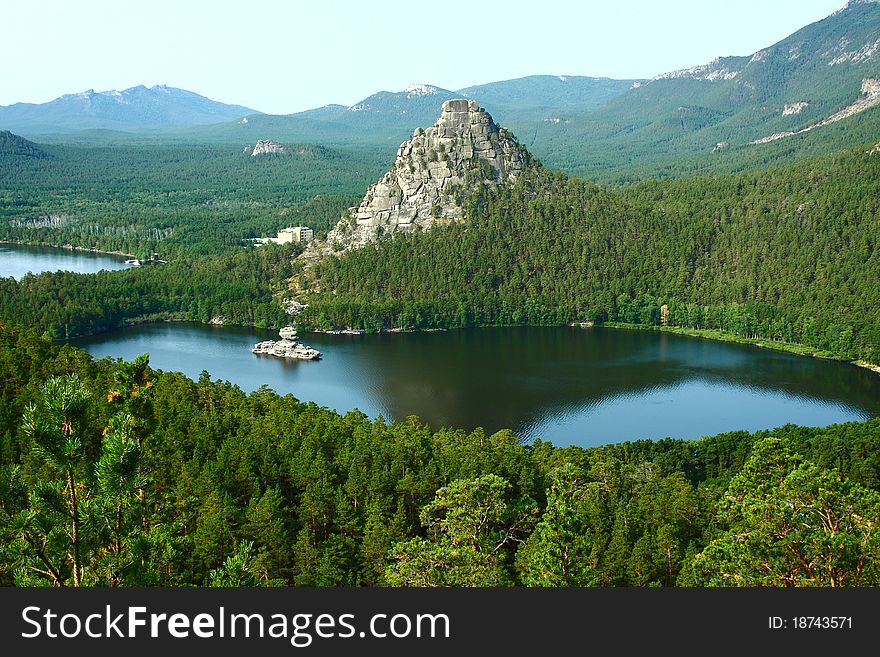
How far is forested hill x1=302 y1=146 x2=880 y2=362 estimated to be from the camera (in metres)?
72.6

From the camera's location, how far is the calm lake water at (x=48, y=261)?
98.5 m

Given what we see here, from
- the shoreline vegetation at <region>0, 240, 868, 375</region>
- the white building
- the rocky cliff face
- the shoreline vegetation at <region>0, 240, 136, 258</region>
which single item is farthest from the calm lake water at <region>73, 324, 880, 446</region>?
the shoreline vegetation at <region>0, 240, 136, 258</region>

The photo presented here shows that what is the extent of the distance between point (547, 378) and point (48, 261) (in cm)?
A: 7452

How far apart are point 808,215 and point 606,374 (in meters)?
36.7

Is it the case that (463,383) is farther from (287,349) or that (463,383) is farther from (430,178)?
(430,178)

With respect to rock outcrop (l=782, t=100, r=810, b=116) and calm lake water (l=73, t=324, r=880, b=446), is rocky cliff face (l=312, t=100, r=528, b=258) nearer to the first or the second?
calm lake water (l=73, t=324, r=880, b=446)

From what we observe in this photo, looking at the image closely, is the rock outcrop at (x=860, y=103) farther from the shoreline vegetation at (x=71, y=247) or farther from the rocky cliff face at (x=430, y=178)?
the shoreline vegetation at (x=71, y=247)

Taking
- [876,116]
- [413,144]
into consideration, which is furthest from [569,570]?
[876,116]

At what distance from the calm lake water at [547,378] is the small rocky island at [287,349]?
0.83 meters

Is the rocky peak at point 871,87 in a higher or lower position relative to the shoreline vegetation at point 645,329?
higher

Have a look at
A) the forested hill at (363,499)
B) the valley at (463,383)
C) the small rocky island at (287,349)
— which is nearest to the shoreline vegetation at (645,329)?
the valley at (463,383)

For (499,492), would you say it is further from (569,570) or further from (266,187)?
(266,187)

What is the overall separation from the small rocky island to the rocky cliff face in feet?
90.3

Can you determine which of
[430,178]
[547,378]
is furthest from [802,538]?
[430,178]
